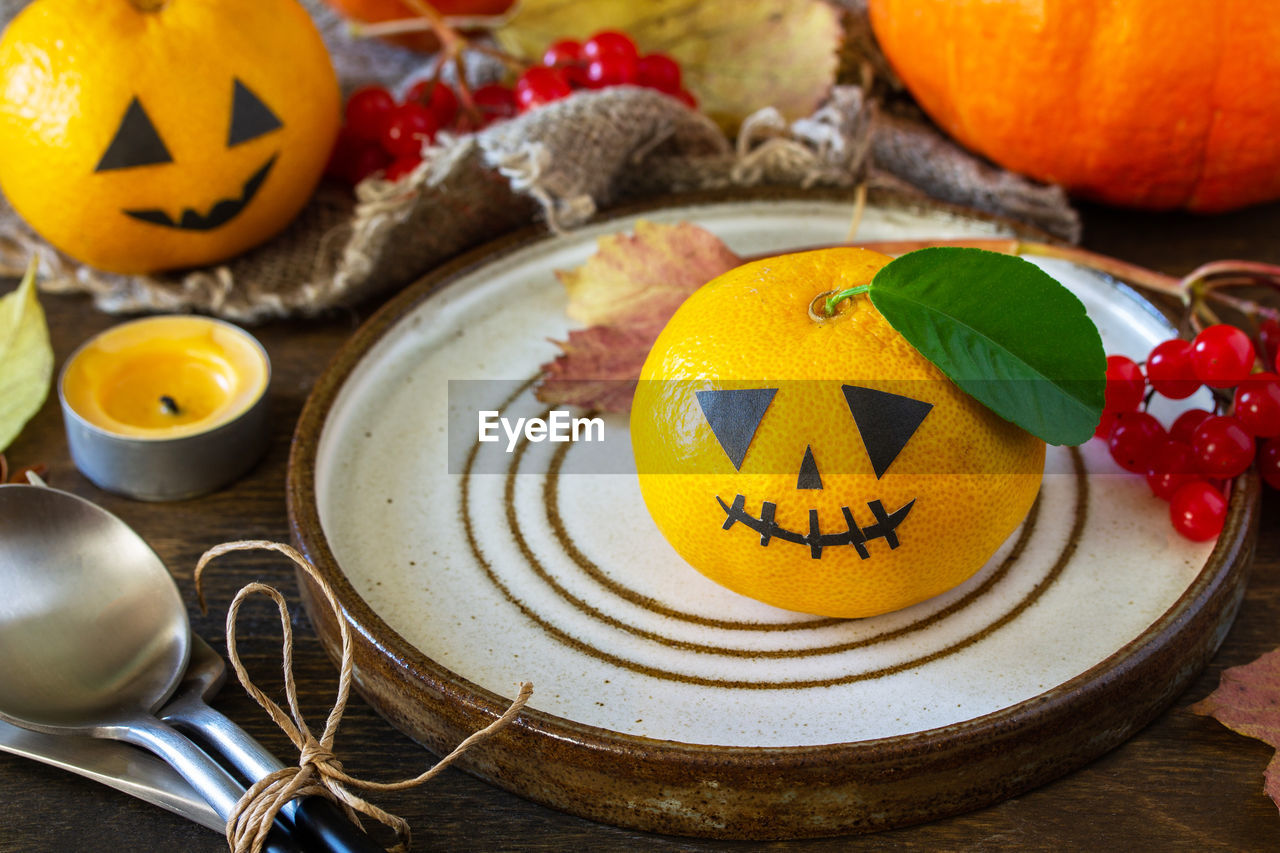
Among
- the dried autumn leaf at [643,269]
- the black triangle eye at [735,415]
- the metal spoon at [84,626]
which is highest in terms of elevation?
the black triangle eye at [735,415]

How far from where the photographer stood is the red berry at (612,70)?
3.03 feet

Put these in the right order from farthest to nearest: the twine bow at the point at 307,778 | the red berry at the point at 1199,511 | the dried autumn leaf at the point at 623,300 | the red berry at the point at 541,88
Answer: the red berry at the point at 541,88 → the dried autumn leaf at the point at 623,300 → the red berry at the point at 1199,511 → the twine bow at the point at 307,778

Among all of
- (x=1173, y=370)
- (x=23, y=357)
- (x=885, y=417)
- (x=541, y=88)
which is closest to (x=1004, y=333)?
(x=885, y=417)

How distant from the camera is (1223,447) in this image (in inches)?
24.4

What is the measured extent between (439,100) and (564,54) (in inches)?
4.6

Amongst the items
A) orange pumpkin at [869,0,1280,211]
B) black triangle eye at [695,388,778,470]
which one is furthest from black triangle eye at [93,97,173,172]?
orange pumpkin at [869,0,1280,211]

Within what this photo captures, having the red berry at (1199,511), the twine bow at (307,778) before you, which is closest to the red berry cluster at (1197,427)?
the red berry at (1199,511)

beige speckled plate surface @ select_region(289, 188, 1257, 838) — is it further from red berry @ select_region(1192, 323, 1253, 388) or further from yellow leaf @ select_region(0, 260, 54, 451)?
yellow leaf @ select_region(0, 260, 54, 451)

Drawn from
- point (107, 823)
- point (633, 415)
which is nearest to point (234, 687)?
point (107, 823)

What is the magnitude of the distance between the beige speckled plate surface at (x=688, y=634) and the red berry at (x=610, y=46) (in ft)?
0.96

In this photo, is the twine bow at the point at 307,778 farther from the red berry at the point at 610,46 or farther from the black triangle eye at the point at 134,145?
the red berry at the point at 610,46

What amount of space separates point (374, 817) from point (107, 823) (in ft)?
0.47

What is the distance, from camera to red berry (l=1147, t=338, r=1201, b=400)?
0.65 metres

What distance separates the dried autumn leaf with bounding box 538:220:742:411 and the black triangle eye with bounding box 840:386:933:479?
25 centimetres
